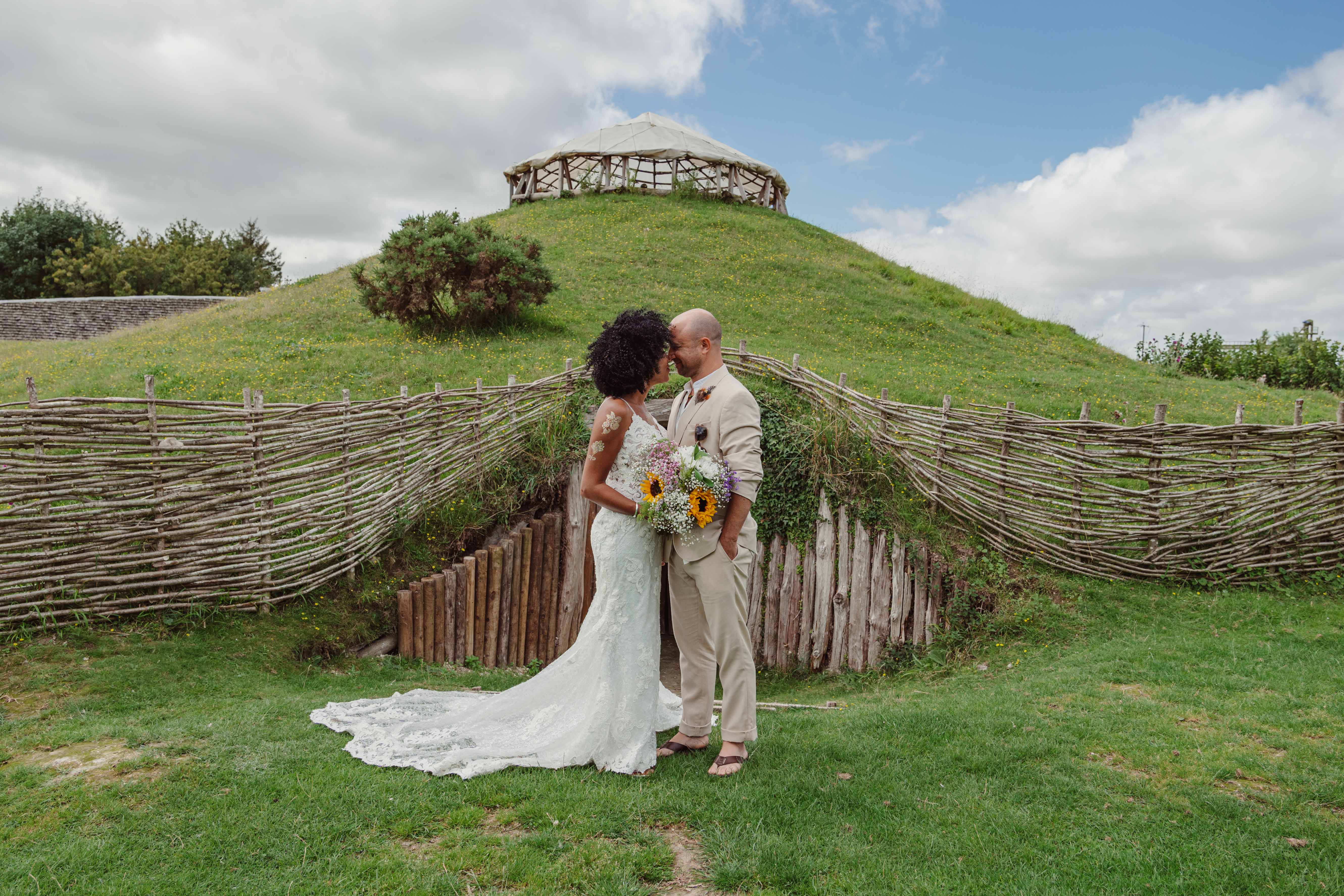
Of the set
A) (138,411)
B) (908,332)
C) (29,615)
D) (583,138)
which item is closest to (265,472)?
(138,411)

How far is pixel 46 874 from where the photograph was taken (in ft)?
8.72

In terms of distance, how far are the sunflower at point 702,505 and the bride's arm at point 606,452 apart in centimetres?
30

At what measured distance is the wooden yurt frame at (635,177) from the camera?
25.4 meters

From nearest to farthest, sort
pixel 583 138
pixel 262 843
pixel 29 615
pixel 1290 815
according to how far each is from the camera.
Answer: pixel 262 843 → pixel 1290 815 → pixel 29 615 → pixel 583 138

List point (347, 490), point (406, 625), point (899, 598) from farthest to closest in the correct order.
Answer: point (899, 598)
point (347, 490)
point (406, 625)

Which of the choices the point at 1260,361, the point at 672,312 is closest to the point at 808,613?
the point at 672,312

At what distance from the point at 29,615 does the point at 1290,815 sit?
22.8 ft

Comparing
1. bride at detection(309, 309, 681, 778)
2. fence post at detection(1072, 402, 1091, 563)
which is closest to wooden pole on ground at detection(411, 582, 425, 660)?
bride at detection(309, 309, 681, 778)

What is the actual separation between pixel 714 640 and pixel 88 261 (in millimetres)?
38553

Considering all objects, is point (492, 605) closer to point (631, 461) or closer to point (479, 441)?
point (479, 441)

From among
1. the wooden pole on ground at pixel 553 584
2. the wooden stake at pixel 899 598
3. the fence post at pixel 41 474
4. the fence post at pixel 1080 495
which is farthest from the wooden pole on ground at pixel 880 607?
the fence post at pixel 41 474

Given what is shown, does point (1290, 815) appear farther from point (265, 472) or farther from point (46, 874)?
point (265, 472)

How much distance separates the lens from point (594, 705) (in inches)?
147

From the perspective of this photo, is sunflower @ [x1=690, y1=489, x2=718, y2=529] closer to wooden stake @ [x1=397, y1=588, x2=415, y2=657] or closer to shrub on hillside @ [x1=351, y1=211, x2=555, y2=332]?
wooden stake @ [x1=397, y1=588, x2=415, y2=657]
